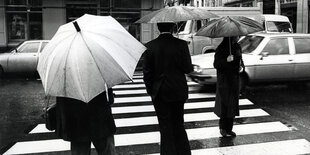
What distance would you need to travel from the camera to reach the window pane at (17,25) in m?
19.3

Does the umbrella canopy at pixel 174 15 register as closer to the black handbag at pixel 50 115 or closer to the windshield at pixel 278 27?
the black handbag at pixel 50 115

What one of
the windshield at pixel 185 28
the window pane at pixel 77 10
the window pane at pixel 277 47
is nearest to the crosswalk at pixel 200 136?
the window pane at pixel 277 47

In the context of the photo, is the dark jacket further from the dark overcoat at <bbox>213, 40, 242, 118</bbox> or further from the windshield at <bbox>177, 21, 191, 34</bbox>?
the windshield at <bbox>177, 21, 191, 34</bbox>

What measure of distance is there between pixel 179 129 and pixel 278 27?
1157cm

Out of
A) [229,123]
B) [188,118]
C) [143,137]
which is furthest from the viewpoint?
[188,118]

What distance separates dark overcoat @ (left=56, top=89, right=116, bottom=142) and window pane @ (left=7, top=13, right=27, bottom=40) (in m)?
17.8

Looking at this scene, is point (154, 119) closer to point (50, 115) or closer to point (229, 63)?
point (229, 63)

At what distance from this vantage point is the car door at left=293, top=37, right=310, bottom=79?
9.63 meters

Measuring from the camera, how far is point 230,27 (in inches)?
211

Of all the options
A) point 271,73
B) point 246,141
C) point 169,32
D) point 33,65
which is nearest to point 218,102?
point 246,141

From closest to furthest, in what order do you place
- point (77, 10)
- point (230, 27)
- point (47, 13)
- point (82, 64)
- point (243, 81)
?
point (82, 64) < point (230, 27) < point (243, 81) < point (47, 13) < point (77, 10)

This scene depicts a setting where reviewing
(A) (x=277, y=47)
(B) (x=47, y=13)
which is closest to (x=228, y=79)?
(A) (x=277, y=47)

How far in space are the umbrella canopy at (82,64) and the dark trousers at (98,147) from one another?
0.59 metres

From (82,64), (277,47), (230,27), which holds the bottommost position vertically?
(82,64)
